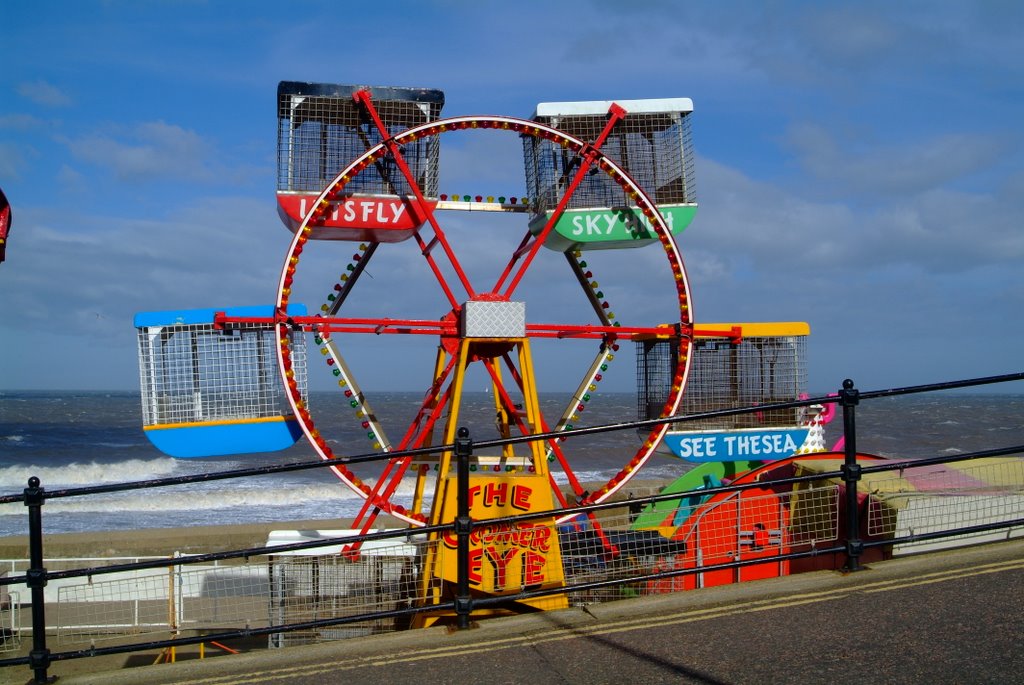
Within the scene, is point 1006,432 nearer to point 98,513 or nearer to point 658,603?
point 98,513

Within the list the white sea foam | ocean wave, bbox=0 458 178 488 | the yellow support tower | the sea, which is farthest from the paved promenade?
ocean wave, bbox=0 458 178 488

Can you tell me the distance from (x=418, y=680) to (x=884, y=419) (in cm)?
6452

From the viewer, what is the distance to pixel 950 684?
12.8 ft

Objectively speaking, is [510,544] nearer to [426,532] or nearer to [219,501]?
[426,532]

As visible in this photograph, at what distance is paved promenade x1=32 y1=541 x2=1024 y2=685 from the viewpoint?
4164mm

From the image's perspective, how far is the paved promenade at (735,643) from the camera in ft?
13.7

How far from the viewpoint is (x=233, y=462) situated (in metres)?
42.1

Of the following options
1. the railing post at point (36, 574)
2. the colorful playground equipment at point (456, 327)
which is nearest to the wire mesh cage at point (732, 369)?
the colorful playground equipment at point (456, 327)

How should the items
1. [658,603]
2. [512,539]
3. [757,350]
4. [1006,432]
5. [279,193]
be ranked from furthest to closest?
1. [1006,432]
2. [757,350]
3. [279,193]
4. [512,539]
5. [658,603]

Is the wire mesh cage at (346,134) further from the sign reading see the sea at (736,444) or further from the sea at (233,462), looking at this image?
the sea at (233,462)

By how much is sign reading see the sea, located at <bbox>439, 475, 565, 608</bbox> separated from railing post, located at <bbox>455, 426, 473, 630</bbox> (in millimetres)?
1760

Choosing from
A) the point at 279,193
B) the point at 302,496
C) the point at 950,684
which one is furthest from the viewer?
the point at 302,496

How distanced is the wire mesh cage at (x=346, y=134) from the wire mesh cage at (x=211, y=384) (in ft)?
5.54

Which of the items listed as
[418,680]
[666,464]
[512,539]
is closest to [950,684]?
[418,680]
